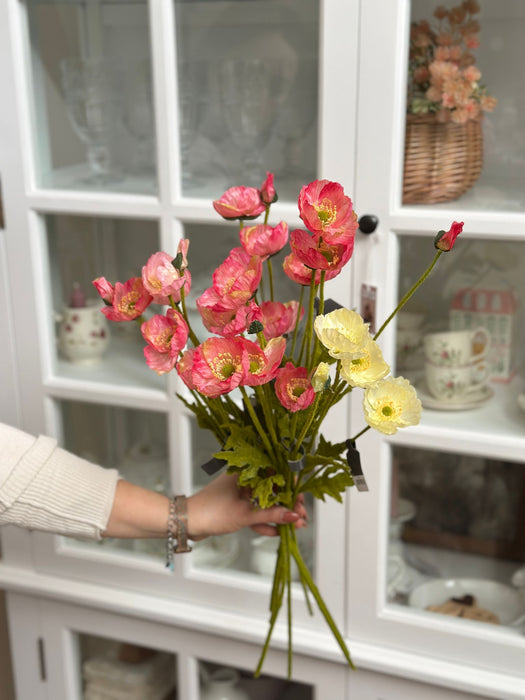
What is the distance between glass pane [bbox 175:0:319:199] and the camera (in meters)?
1.25

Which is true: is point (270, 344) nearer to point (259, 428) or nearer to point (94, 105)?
point (259, 428)

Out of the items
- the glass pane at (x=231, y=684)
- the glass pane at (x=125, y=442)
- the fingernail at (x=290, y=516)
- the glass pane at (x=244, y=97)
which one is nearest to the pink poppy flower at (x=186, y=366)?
the fingernail at (x=290, y=516)

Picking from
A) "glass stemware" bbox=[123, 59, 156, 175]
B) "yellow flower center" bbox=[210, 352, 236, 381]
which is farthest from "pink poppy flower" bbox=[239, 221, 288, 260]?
"glass stemware" bbox=[123, 59, 156, 175]

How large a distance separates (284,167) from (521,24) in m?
0.40

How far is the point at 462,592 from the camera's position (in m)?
1.28

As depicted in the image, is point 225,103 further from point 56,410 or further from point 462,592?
point 462,592

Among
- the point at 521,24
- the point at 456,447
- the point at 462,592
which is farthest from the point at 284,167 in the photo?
the point at 462,592

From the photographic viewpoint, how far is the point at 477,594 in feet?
4.16

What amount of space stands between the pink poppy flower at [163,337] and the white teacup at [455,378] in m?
0.55

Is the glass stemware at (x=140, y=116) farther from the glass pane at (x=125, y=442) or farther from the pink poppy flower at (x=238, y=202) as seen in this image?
the pink poppy flower at (x=238, y=202)

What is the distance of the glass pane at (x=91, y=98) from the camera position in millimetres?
1312

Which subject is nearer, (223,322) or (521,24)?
(223,322)

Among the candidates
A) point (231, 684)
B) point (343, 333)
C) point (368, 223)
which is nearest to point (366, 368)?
point (343, 333)

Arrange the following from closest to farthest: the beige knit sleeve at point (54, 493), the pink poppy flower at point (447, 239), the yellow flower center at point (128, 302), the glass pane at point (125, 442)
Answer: the pink poppy flower at point (447, 239) → the yellow flower center at point (128, 302) → the beige knit sleeve at point (54, 493) → the glass pane at point (125, 442)
